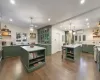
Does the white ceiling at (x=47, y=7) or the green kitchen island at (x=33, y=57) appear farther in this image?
the green kitchen island at (x=33, y=57)

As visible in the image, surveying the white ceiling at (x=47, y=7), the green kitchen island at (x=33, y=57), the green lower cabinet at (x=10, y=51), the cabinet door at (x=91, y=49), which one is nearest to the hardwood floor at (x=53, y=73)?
the green kitchen island at (x=33, y=57)

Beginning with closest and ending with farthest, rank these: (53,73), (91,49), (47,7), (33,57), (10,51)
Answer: (53,73) → (47,7) → (33,57) → (10,51) → (91,49)

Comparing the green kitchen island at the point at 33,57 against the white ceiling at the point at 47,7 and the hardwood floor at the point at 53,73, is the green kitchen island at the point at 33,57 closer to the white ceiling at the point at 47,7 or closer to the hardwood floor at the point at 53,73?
the hardwood floor at the point at 53,73

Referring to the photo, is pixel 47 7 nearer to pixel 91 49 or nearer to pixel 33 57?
pixel 33 57

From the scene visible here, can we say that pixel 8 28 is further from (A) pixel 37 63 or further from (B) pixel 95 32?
(B) pixel 95 32

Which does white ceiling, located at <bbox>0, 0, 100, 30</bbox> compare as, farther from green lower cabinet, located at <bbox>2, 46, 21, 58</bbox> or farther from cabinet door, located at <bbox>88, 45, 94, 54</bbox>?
cabinet door, located at <bbox>88, 45, 94, 54</bbox>

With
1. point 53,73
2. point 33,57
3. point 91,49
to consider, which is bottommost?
point 53,73

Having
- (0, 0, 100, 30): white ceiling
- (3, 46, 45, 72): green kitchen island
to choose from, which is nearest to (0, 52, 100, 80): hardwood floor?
(3, 46, 45, 72): green kitchen island

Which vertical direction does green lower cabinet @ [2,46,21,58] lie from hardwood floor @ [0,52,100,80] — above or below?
above

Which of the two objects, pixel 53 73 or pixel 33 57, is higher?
pixel 33 57

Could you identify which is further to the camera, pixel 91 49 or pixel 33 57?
pixel 91 49

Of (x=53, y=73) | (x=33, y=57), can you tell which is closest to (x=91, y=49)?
(x=53, y=73)

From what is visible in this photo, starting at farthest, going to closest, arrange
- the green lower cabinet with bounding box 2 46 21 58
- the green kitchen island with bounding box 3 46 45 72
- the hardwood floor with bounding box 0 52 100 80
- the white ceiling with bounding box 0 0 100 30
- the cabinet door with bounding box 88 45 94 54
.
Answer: the cabinet door with bounding box 88 45 94 54 → the green lower cabinet with bounding box 2 46 21 58 → the green kitchen island with bounding box 3 46 45 72 → the white ceiling with bounding box 0 0 100 30 → the hardwood floor with bounding box 0 52 100 80

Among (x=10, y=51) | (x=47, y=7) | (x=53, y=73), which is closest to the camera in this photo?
(x=53, y=73)
